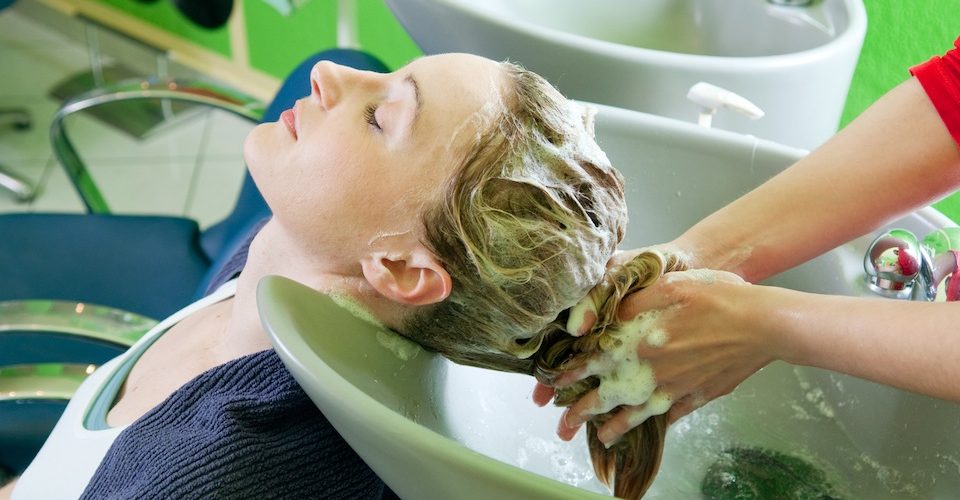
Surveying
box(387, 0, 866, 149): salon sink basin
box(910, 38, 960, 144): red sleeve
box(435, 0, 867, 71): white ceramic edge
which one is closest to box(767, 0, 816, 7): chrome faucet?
box(387, 0, 866, 149): salon sink basin

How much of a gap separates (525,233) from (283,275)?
0.28 metres

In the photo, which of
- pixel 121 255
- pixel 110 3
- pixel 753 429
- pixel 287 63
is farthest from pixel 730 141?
pixel 110 3

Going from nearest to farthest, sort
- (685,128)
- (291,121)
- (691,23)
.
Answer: (291,121) → (685,128) → (691,23)

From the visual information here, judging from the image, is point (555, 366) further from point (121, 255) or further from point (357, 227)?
point (121, 255)

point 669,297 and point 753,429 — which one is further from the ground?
point 669,297

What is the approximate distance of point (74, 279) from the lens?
62.4 inches

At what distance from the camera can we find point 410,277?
37.4 inches

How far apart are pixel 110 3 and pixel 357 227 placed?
9.26 ft

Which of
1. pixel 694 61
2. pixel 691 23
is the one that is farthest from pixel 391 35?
pixel 694 61

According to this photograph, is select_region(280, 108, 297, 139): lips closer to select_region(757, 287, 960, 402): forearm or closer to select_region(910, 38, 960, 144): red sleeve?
select_region(757, 287, 960, 402): forearm

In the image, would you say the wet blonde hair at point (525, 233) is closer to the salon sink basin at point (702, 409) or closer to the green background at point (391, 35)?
the salon sink basin at point (702, 409)

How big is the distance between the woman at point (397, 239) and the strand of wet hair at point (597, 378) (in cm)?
1

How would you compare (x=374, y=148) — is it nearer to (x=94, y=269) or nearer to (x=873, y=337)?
(x=873, y=337)

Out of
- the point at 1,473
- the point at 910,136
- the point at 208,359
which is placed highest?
the point at 910,136
